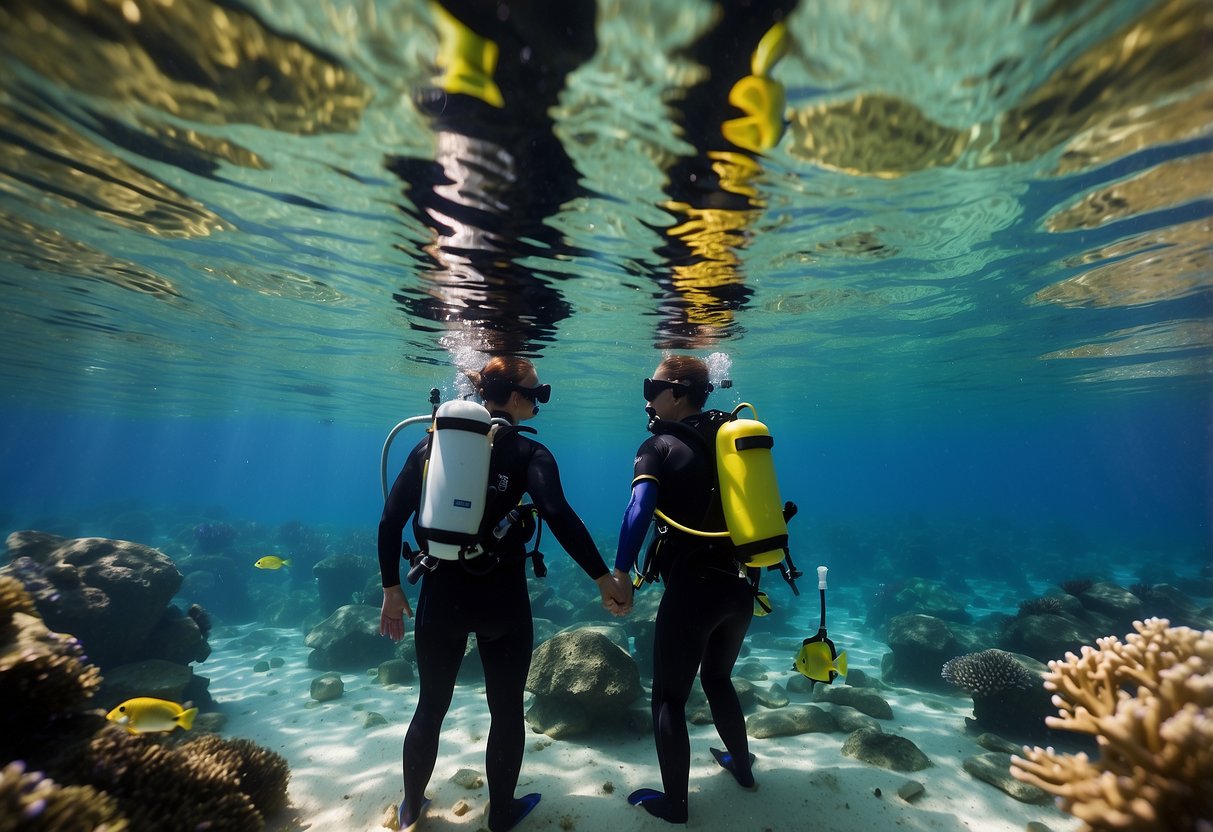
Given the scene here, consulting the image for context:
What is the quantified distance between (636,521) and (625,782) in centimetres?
304

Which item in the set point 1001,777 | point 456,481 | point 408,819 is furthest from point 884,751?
point 456,481

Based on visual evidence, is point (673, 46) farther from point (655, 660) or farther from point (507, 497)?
Answer: point (655, 660)

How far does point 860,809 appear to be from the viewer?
13.7 ft

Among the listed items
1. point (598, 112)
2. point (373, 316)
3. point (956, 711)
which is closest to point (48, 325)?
point (373, 316)

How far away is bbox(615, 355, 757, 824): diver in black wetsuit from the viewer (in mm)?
3926

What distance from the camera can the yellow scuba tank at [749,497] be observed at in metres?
3.72

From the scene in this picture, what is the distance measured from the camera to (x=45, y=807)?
1873mm

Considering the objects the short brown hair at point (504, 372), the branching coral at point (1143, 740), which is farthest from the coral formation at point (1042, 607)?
the short brown hair at point (504, 372)

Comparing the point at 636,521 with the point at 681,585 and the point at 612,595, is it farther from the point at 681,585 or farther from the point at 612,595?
the point at 681,585

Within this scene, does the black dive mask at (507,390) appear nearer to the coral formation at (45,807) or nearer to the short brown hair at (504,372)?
the short brown hair at (504,372)

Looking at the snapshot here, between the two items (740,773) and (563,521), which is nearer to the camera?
(563,521)

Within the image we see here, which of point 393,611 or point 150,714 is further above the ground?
point 393,611

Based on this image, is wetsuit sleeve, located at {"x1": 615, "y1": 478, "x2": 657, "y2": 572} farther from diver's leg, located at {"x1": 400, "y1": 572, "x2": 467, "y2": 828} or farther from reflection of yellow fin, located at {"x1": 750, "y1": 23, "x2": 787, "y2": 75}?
reflection of yellow fin, located at {"x1": 750, "y1": 23, "x2": 787, "y2": 75}

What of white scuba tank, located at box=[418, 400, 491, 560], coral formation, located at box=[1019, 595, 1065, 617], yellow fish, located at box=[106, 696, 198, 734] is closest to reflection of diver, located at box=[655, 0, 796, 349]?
white scuba tank, located at box=[418, 400, 491, 560]
